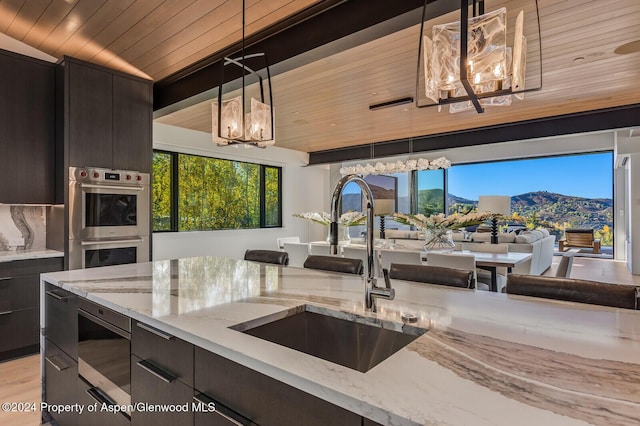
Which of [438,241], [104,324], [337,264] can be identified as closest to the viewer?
[104,324]

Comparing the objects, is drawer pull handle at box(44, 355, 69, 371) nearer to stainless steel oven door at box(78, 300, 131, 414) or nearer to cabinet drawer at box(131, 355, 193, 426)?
stainless steel oven door at box(78, 300, 131, 414)

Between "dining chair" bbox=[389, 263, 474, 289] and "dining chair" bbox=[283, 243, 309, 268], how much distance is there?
8.51 feet

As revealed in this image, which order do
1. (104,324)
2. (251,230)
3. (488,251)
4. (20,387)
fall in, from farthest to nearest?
(251,230)
(488,251)
(20,387)
(104,324)

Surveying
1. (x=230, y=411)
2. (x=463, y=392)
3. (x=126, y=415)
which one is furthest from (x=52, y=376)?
(x=463, y=392)

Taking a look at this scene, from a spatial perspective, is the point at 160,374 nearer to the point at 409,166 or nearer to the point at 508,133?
the point at 409,166

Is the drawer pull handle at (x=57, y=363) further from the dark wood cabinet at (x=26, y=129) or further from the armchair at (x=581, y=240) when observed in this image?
the armchair at (x=581, y=240)

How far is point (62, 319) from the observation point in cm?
191

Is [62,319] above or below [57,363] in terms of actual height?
above

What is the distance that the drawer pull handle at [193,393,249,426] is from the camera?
986mm

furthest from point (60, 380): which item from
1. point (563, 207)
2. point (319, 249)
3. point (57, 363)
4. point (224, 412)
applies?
point (563, 207)

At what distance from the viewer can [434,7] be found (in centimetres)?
207

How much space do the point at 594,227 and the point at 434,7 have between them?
440 inches

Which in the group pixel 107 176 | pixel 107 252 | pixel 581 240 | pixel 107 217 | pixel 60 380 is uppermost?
pixel 107 176

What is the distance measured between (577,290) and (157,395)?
5.82 ft
